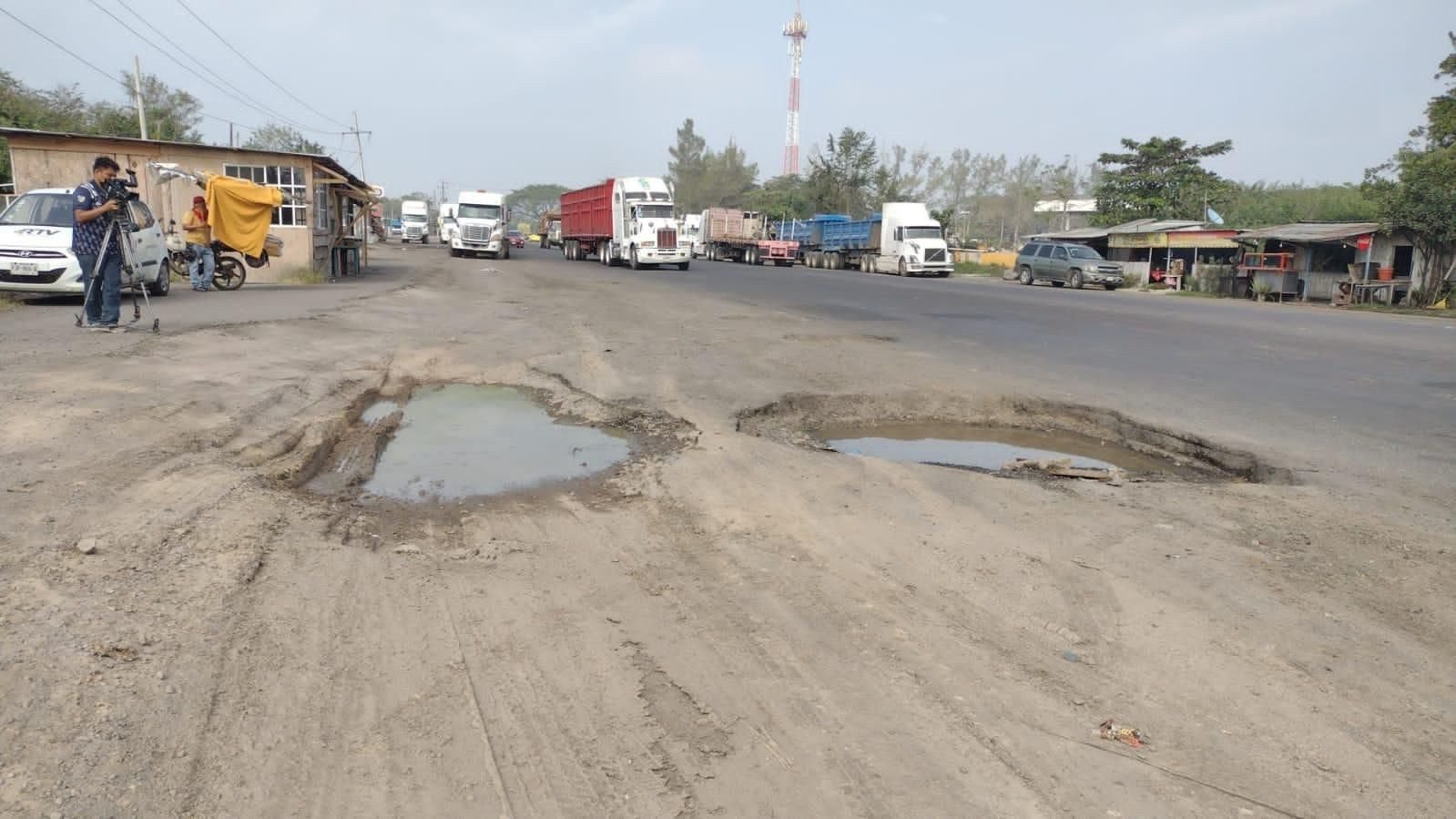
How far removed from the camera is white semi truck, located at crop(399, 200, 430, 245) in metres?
63.5

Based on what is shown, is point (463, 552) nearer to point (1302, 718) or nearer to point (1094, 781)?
point (1094, 781)

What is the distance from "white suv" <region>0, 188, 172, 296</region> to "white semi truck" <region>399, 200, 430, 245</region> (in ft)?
165

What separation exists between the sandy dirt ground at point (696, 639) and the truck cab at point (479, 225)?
33.8 metres

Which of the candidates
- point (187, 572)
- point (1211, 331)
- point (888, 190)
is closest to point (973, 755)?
point (187, 572)

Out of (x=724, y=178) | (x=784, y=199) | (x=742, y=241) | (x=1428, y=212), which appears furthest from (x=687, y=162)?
(x=1428, y=212)

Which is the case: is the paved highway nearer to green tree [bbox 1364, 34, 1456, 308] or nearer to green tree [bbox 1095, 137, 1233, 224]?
green tree [bbox 1364, 34, 1456, 308]

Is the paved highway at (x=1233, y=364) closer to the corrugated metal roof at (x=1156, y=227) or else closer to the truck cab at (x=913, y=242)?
the truck cab at (x=913, y=242)

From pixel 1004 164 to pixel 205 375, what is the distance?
120321 mm

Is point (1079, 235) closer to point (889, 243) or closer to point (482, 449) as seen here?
point (889, 243)

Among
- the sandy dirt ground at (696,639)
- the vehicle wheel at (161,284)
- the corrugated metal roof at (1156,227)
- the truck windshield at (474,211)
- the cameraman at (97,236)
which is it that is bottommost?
the sandy dirt ground at (696,639)

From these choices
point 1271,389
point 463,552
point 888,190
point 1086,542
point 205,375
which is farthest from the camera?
point 888,190

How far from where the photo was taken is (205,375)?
8312 mm

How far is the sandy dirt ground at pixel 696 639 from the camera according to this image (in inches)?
109

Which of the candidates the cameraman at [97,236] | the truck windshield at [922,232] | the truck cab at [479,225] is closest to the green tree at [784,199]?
the truck windshield at [922,232]
